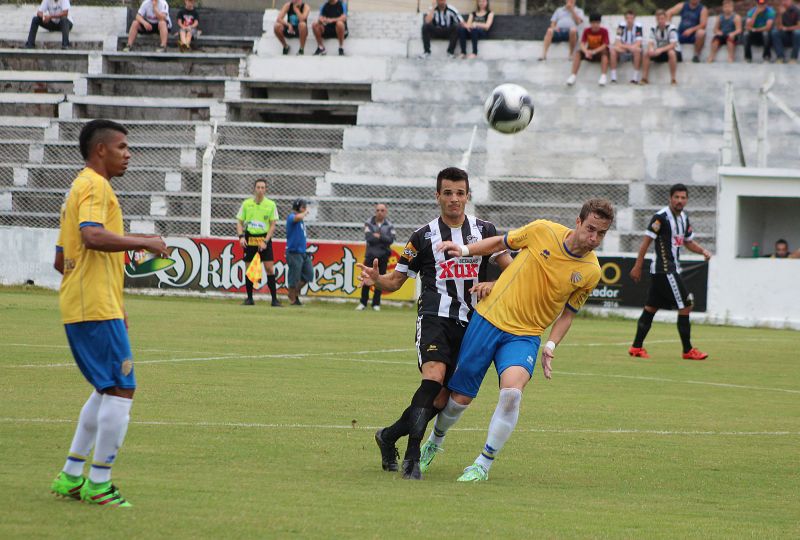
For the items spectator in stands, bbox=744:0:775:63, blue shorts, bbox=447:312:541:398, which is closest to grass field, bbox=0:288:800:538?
blue shorts, bbox=447:312:541:398

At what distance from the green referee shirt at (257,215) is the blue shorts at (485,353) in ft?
53.8

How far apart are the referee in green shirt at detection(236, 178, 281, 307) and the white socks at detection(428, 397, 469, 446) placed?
16.1 metres

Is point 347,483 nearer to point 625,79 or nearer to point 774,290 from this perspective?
point 774,290

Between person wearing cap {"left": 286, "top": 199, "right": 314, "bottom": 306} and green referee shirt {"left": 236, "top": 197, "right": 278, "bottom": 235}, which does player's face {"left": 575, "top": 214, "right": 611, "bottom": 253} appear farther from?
person wearing cap {"left": 286, "top": 199, "right": 314, "bottom": 306}

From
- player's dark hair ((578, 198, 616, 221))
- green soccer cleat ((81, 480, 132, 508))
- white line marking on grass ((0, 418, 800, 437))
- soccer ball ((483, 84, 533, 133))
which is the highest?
soccer ball ((483, 84, 533, 133))

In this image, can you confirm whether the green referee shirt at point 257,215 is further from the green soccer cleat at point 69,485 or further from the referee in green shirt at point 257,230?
the green soccer cleat at point 69,485

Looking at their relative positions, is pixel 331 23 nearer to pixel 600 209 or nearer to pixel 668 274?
pixel 668 274

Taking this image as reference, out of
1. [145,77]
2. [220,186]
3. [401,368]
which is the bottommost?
[401,368]

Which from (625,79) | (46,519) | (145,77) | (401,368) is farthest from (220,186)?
(46,519)

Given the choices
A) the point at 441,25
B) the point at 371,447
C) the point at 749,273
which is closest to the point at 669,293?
the point at 749,273

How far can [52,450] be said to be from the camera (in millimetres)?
7914

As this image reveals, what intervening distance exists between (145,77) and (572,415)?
24.9 m

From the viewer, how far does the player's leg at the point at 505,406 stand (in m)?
7.72

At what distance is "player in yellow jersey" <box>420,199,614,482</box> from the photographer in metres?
7.79
